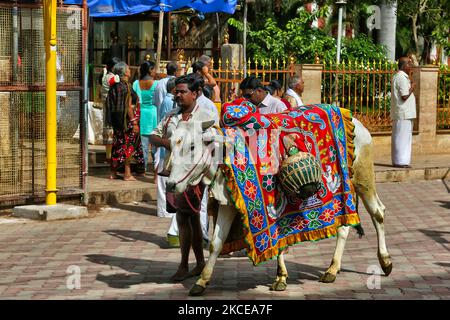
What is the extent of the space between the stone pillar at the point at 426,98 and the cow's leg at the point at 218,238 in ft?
36.2

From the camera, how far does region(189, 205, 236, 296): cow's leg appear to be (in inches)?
324

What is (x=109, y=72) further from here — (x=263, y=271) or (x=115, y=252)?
(x=263, y=271)

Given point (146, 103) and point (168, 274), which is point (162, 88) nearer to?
point (146, 103)

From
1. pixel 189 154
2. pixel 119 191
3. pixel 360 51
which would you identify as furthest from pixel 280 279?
pixel 360 51

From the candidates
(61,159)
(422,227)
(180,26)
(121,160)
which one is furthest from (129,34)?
(422,227)

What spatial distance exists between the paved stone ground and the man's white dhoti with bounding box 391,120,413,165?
3.56 metres

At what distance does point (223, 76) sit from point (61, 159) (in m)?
5.13

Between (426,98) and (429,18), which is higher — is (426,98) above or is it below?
below

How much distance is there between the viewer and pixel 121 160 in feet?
49.2

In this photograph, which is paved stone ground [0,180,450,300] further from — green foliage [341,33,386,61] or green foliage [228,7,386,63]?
green foliage [341,33,386,61]

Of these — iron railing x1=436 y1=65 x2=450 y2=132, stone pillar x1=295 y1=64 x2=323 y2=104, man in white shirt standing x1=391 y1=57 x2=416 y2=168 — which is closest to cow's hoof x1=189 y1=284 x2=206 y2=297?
man in white shirt standing x1=391 y1=57 x2=416 y2=168

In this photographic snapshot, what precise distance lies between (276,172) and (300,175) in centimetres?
25

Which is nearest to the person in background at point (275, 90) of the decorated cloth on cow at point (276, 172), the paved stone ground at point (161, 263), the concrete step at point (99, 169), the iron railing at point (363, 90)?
the paved stone ground at point (161, 263)

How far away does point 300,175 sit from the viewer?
8.17m
